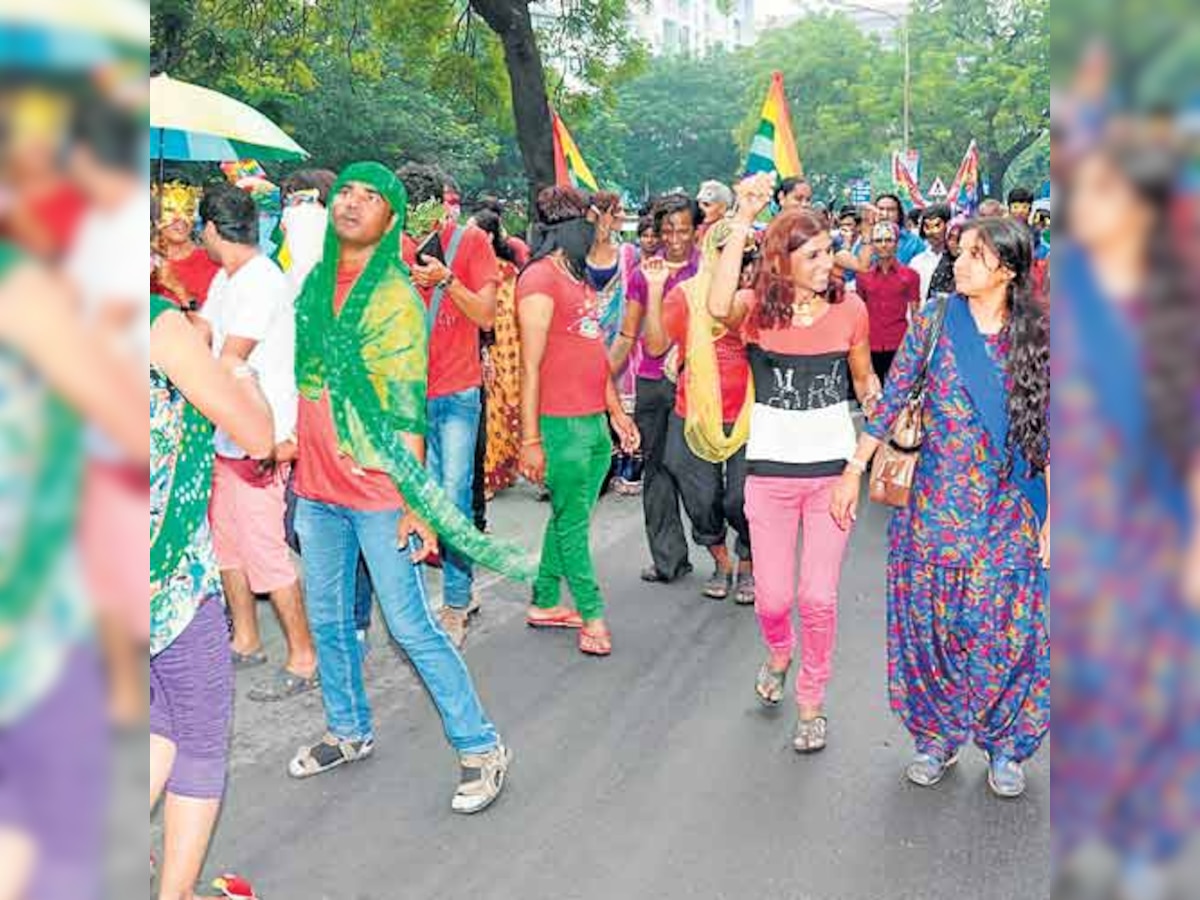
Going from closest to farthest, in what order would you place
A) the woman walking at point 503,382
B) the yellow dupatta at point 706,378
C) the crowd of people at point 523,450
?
the crowd of people at point 523,450 → the yellow dupatta at point 706,378 → the woman walking at point 503,382

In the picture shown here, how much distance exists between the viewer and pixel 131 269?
3.41 feet

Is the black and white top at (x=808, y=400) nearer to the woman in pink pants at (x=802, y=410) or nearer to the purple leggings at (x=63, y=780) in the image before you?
the woman in pink pants at (x=802, y=410)

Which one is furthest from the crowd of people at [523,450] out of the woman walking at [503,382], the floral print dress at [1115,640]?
the woman walking at [503,382]

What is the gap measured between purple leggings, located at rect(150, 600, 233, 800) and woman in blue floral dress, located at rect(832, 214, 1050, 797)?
2.13m

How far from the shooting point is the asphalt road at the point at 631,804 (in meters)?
3.74

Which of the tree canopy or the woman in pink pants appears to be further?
the tree canopy

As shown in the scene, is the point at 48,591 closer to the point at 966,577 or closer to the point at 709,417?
the point at 966,577

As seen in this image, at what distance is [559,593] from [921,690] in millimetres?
2161

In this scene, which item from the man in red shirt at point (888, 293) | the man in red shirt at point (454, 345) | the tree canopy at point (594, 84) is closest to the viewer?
the man in red shirt at point (454, 345)

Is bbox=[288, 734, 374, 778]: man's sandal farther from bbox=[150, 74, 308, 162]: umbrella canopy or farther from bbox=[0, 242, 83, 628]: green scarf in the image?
bbox=[0, 242, 83, 628]: green scarf

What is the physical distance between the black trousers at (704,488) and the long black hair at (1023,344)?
95.6 inches

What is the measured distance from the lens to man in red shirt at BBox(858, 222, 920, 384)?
9688 mm

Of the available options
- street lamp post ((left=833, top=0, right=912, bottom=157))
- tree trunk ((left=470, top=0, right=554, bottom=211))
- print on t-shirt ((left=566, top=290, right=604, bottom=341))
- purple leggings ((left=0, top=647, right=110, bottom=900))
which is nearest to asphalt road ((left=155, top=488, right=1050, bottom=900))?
print on t-shirt ((left=566, top=290, right=604, bottom=341))

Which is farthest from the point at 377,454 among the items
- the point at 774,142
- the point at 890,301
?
the point at 890,301
